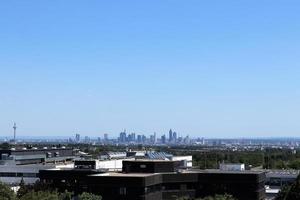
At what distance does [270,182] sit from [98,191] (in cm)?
4977

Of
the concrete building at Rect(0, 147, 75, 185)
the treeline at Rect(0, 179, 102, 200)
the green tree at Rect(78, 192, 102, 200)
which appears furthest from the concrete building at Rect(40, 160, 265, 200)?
the concrete building at Rect(0, 147, 75, 185)

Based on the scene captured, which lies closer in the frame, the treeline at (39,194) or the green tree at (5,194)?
the treeline at (39,194)

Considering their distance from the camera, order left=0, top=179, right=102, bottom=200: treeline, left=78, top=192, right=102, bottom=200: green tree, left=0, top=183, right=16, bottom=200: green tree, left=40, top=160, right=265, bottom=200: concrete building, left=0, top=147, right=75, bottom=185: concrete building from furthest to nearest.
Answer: left=0, top=147, right=75, bottom=185: concrete building → left=0, top=183, right=16, bottom=200: green tree → left=40, top=160, right=265, bottom=200: concrete building → left=0, top=179, right=102, bottom=200: treeline → left=78, top=192, right=102, bottom=200: green tree

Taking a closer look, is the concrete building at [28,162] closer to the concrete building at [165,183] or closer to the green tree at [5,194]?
the concrete building at [165,183]

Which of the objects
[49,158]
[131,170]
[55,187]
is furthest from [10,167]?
[131,170]

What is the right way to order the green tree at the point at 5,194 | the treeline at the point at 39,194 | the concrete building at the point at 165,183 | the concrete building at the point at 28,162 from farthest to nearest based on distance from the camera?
the concrete building at the point at 28,162 → the green tree at the point at 5,194 → the concrete building at the point at 165,183 → the treeline at the point at 39,194

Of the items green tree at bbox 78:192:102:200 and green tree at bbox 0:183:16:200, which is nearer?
green tree at bbox 78:192:102:200

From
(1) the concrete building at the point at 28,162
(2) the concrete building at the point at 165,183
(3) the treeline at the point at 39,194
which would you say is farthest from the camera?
(1) the concrete building at the point at 28,162

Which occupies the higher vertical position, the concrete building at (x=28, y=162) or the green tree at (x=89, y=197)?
the concrete building at (x=28, y=162)

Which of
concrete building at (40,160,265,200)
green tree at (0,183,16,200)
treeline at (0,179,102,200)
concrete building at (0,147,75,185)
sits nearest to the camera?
treeline at (0,179,102,200)

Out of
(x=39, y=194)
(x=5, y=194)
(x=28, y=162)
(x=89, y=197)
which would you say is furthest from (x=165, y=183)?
(x=28, y=162)

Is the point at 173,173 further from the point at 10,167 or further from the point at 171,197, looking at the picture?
the point at 10,167

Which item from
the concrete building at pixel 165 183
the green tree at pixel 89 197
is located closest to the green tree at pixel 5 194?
the concrete building at pixel 165 183

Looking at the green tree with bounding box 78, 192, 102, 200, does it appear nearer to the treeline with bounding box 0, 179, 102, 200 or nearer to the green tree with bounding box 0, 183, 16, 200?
the treeline with bounding box 0, 179, 102, 200
